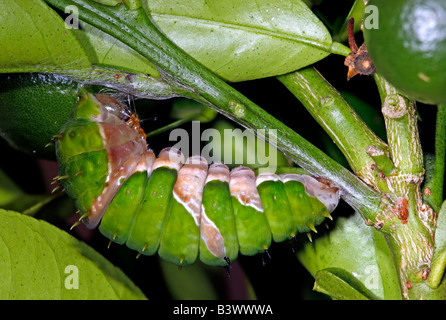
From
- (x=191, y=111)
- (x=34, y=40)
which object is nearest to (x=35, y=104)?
(x=34, y=40)

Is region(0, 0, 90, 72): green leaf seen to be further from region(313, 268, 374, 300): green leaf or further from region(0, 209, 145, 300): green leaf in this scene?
region(313, 268, 374, 300): green leaf

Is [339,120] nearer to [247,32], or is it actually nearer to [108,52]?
[247,32]

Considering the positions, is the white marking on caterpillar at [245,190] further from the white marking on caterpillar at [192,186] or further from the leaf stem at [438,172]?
the leaf stem at [438,172]

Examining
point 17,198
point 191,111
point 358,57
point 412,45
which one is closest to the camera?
point 412,45

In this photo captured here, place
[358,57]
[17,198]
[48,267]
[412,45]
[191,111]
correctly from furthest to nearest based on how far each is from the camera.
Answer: [17,198] < [191,111] < [48,267] < [358,57] < [412,45]

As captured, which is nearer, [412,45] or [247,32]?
[412,45]

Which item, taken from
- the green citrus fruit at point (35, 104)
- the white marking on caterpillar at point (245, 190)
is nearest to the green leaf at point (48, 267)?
the green citrus fruit at point (35, 104)
